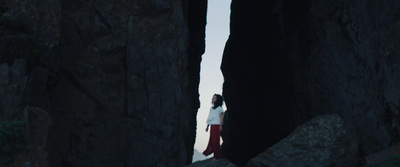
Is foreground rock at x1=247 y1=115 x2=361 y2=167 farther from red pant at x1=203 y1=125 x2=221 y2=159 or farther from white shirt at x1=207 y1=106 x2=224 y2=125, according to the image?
white shirt at x1=207 y1=106 x2=224 y2=125

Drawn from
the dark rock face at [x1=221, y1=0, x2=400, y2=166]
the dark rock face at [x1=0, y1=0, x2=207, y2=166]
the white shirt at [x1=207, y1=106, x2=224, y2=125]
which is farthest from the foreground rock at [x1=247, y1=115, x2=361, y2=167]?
the dark rock face at [x1=0, y1=0, x2=207, y2=166]

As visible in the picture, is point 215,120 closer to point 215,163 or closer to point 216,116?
point 216,116

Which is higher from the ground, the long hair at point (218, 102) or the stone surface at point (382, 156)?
the long hair at point (218, 102)

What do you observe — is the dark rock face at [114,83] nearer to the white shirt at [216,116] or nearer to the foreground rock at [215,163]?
the white shirt at [216,116]

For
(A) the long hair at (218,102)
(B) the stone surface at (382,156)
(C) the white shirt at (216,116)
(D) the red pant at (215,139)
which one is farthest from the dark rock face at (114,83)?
(B) the stone surface at (382,156)

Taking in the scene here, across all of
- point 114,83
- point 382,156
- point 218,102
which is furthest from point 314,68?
point 114,83

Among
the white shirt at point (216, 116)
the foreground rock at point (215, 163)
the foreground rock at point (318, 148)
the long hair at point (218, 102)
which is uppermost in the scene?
the long hair at point (218, 102)

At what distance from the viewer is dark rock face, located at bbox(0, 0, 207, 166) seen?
1245 centimetres

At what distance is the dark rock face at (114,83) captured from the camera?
1245 centimetres

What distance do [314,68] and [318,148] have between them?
259 inches

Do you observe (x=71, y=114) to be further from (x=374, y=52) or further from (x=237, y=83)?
(x=237, y=83)

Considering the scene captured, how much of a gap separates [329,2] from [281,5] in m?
6.07

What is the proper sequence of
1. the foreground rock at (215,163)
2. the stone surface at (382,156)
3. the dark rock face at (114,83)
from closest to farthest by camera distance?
1. the stone surface at (382,156)
2. the foreground rock at (215,163)
3. the dark rock face at (114,83)

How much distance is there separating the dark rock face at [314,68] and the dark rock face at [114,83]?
18.5ft
